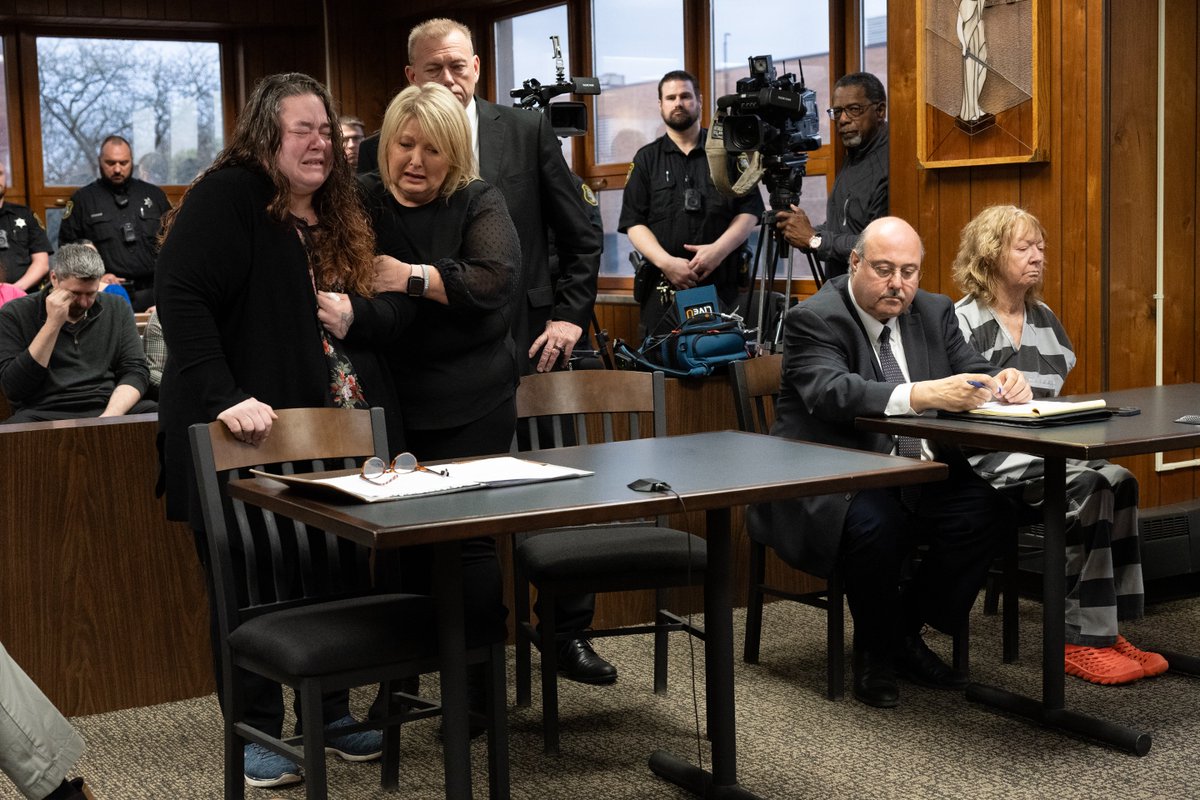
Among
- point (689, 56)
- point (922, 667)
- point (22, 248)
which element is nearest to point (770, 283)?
point (922, 667)

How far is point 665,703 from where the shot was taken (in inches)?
128

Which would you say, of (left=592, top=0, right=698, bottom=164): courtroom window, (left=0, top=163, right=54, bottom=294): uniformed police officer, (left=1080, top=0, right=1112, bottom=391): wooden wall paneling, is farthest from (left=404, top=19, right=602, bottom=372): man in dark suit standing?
(left=0, top=163, right=54, bottom=294): uniformed police officer

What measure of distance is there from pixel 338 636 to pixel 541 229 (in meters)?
1.48

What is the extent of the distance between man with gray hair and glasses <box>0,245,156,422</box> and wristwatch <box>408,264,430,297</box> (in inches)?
77.0

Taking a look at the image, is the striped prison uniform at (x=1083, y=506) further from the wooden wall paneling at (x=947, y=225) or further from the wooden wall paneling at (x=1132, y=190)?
Result: the wooden wall paneling at (x=947, y=225)

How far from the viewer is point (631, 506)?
2.10 metres

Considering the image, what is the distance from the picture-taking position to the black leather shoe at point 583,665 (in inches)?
135

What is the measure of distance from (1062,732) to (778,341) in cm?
199

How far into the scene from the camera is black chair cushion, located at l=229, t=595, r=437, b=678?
2.23m

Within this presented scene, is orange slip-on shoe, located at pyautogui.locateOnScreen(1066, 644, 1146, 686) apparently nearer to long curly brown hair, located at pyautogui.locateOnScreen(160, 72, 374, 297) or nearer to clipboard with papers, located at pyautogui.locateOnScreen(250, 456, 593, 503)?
clipboard with papers, located at pyautogui.locateOnScreen(250, 456, 593, 503)

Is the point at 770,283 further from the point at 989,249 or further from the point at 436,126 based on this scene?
the point at 436,126

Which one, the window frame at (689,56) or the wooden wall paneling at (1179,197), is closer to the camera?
the wooden wall paneling at (1179,197)

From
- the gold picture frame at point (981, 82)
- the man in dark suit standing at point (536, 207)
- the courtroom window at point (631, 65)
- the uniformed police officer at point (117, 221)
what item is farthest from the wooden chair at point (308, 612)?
the uniformed police officer at point (117, 221)

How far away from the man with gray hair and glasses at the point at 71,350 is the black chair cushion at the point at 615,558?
2011mm
